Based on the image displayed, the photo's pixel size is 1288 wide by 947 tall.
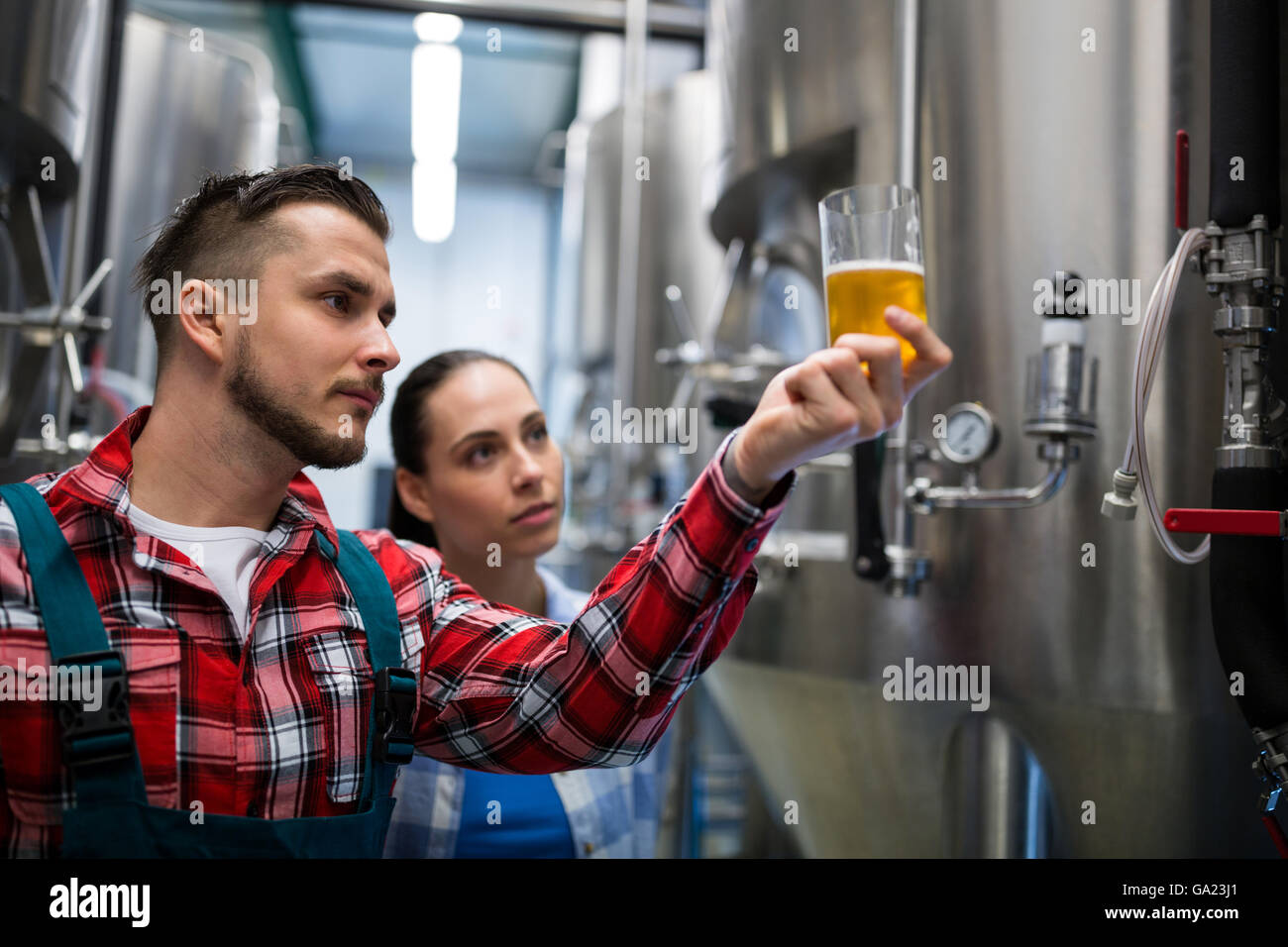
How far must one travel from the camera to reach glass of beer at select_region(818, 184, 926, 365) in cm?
70

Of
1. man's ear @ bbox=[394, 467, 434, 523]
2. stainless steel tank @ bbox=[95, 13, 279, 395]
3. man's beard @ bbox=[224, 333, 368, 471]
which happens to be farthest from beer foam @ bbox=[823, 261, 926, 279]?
stainless steel tank @ bbox=[95, 13, 279, 395]

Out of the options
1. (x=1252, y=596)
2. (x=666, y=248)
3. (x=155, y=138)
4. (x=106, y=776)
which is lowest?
(x=106, y=776)

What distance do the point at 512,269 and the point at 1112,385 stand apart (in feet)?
21.3

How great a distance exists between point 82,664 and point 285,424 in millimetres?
249

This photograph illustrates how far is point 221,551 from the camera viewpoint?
914 millimetres

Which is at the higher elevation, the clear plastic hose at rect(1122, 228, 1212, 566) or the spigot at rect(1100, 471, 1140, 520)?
the clear plastic hose at rect(1122, 228, 1212, 566)

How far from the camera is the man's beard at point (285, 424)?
898mm

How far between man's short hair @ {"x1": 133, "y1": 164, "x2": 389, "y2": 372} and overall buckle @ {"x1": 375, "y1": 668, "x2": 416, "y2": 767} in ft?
1.18

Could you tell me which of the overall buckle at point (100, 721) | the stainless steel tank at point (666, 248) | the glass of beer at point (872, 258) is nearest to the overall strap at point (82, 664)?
the overall buckle at point (100, 721)

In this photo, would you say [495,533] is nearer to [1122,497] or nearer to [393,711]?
[393,711]

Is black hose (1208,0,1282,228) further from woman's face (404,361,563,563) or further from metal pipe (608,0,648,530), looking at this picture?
metal pipe (608,0,648,530)

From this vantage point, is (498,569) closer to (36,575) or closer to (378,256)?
(378,256)

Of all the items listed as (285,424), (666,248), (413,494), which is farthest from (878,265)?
(666,248)
